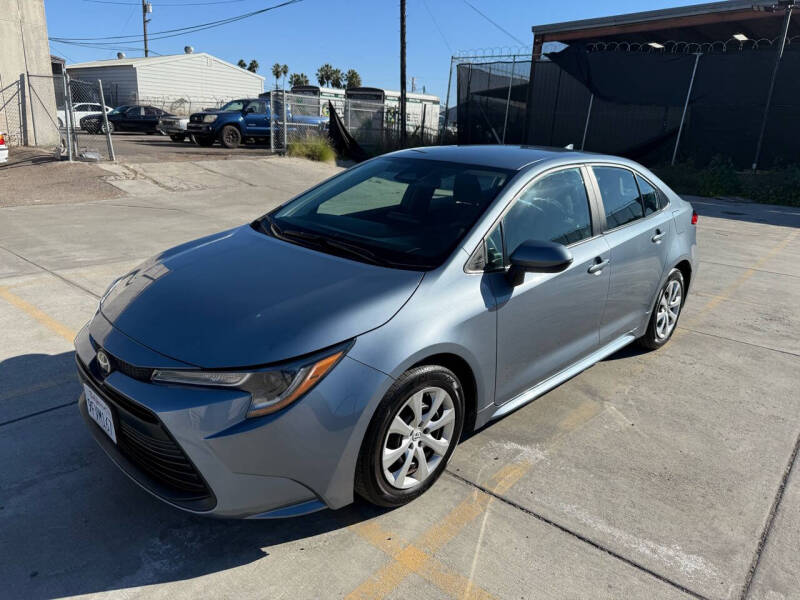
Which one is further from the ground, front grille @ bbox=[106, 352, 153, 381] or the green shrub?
front grille @ bbox=[106, 352, 153, 381]

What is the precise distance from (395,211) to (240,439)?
5.83 ft

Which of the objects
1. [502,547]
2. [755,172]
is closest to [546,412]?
[502,547]

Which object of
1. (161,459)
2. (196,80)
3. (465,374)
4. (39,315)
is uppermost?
(196,80)

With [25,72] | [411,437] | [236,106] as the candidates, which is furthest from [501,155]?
[236,106]

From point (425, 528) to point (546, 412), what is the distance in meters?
1.39

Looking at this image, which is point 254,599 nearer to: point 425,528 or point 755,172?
point 425,528

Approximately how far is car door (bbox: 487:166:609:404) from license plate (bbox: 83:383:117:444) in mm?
1797

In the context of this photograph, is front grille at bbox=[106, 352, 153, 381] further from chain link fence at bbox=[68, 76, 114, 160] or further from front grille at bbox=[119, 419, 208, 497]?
chain link fence at bbox=[68, 76, 114, 160]

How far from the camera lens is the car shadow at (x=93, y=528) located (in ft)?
7.75

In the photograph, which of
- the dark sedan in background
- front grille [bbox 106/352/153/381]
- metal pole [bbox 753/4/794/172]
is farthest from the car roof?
the dark sedan in background

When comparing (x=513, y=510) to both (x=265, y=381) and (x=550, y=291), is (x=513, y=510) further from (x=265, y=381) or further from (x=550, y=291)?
(x=265, y=381)

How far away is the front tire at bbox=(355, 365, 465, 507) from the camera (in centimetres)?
252

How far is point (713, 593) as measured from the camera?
2420mm

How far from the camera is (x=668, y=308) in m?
4.82
